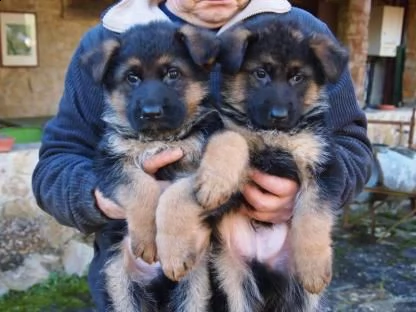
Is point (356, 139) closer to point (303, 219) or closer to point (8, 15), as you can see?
point (303, 219)

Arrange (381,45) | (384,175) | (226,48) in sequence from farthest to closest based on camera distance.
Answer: (381,45)
(384,175)
(226,48)

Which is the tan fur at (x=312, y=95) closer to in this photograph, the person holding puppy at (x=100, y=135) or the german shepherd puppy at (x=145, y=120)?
the person holding puppy at (x=100, y=135)

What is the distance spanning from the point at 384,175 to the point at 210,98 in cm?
422

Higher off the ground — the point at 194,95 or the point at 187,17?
the point at 187,17

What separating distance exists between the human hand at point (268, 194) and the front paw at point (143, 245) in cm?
34

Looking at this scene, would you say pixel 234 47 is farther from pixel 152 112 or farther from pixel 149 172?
pixel 149 172

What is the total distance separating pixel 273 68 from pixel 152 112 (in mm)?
427

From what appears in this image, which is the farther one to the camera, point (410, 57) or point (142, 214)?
point (410, 57)

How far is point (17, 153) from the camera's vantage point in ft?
15.8

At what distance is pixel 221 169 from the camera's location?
1826 millimetres

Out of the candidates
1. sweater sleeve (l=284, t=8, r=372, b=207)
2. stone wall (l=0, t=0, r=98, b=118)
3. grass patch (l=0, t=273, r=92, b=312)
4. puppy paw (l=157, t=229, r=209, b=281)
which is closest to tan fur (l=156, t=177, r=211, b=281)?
puppy paw (l=157, t=229, r=209, b=281)

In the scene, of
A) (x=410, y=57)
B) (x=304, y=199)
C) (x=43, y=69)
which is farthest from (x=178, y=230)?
(x=410, y=57)

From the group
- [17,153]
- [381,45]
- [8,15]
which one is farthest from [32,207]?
[381,45]

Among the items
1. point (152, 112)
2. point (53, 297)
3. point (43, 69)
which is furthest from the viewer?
point (43, 69)
